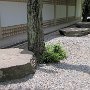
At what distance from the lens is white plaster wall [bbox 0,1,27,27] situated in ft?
37.8

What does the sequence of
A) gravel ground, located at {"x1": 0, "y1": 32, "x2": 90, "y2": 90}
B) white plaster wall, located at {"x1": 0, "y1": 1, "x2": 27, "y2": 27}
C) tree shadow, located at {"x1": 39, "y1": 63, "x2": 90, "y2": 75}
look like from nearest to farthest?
1. gravel ground, located at {"x1": 0, "y1": 32, "x2": 90, "y2": 90}
2. tree shadow, located at {"x1": 39, "y1": 63, "x2": 90, "y2": 75}
3. white plaster wall, located at {"x1": 0, "y1": 1, "x2": 27, "y2": 27}

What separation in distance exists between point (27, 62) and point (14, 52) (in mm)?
1132

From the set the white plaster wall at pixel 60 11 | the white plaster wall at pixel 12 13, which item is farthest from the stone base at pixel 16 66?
the white plaster wall at pixel 60 11

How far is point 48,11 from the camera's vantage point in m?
17.0

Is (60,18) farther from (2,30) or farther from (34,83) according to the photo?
(34,83)

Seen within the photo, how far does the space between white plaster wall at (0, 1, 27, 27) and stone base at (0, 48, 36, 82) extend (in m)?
4.83

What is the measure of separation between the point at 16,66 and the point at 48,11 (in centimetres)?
1133

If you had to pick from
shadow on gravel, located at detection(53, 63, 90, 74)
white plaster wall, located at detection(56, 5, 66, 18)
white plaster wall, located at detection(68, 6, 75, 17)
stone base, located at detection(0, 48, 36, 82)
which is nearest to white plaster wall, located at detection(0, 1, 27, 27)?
shadow on gravel, located at detection(53, 63, 90, 74)

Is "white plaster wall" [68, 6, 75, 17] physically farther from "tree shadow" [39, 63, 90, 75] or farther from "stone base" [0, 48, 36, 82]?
"stone base" [0, 48, 36, 82]

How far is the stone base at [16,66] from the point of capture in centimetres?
589

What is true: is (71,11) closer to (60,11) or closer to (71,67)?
(60,11)

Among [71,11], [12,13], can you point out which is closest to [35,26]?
[12,13]

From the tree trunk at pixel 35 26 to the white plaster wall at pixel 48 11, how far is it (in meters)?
8.88

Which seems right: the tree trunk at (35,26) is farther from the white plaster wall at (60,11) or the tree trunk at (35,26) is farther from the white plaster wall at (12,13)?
the white plaster wall at (60,11)
